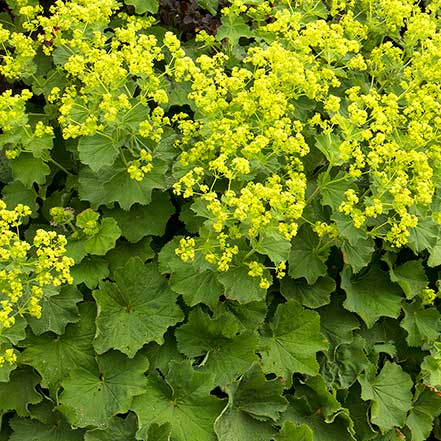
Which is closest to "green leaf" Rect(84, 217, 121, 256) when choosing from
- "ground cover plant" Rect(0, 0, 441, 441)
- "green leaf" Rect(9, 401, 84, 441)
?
"ground cover plant" Rect(0, 0, 441, 441)

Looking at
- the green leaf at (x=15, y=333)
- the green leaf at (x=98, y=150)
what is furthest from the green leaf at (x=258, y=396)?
the green leaf at (x=98, y=150)

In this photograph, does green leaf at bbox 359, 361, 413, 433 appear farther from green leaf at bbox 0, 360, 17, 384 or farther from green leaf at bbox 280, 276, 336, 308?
green leaf at bbox 0, 360, 17, 384

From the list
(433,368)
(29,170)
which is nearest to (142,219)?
(29,170)

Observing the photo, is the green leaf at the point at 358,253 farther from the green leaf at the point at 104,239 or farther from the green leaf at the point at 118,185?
the green leaf at the point at 104,239

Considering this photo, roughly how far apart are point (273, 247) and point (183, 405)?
0.99m

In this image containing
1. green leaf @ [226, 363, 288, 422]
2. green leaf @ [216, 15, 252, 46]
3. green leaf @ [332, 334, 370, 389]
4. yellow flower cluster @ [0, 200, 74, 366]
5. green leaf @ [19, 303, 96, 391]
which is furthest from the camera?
green leaf @ [216, 15, 252, 46]

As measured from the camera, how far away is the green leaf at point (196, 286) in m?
3.88

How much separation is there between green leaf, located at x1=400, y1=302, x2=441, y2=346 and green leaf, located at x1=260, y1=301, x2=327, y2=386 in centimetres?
65

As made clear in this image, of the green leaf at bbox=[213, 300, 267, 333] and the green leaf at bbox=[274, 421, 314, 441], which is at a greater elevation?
the green leaf at bbox=[213, 300, 267, 333]

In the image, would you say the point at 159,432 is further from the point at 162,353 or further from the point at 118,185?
the point at 118,185

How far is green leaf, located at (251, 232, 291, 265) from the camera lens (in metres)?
3.62

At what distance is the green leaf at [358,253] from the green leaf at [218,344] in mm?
688

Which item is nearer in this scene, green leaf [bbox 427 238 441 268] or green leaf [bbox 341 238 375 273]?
green leaf [bbox 341 238 375 273]

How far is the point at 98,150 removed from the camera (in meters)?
3.90
